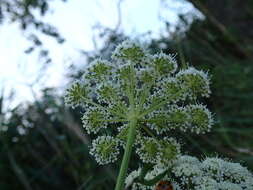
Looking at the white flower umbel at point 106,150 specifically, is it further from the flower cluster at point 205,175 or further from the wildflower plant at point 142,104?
the flower cluster at point 205,175

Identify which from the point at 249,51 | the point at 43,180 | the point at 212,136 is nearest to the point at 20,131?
the point at 43,180

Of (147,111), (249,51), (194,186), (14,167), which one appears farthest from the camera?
(249,51)

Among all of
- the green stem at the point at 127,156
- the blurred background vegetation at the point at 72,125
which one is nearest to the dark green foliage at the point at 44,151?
the blurred background vegetation at the point at 72,125

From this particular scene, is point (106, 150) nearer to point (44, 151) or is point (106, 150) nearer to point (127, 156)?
point (127, 156)

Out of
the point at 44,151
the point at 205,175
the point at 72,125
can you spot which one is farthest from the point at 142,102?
the point at 44,151

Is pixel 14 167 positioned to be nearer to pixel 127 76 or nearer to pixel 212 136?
pixel 212 136

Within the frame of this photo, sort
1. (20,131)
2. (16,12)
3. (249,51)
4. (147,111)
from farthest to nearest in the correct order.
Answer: (249,51) < (20,131) < (16,12) < (147,111)
